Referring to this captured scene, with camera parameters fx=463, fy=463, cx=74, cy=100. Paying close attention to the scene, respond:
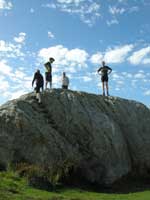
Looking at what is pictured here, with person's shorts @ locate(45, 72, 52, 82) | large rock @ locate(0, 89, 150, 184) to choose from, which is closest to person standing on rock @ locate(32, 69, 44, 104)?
large rock @ locate(0, 89, 150, 184)

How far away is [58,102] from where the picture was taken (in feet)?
98.5

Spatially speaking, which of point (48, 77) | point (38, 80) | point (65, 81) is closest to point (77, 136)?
point (38, 80)

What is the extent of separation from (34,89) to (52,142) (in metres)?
5.04

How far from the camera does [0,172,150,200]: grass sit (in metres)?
20.0

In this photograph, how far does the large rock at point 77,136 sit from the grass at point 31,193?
2462mm

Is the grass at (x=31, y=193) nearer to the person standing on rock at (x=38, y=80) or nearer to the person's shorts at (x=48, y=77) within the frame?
the person standing on rock at (x=38, y=80)

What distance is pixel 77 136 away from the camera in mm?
29156

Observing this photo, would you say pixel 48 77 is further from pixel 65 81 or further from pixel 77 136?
pixel 77 136

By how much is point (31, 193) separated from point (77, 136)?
850cm

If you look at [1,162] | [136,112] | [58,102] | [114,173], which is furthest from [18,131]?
[136,112]

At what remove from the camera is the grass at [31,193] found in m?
20.0

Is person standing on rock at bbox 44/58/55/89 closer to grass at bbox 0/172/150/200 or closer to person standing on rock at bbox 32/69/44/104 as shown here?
person standing on rock at bbox 32/69/44/104

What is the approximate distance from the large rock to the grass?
2.46 meters

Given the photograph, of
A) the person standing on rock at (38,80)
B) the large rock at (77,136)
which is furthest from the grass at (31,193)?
the person standing on rock at (38,80)
